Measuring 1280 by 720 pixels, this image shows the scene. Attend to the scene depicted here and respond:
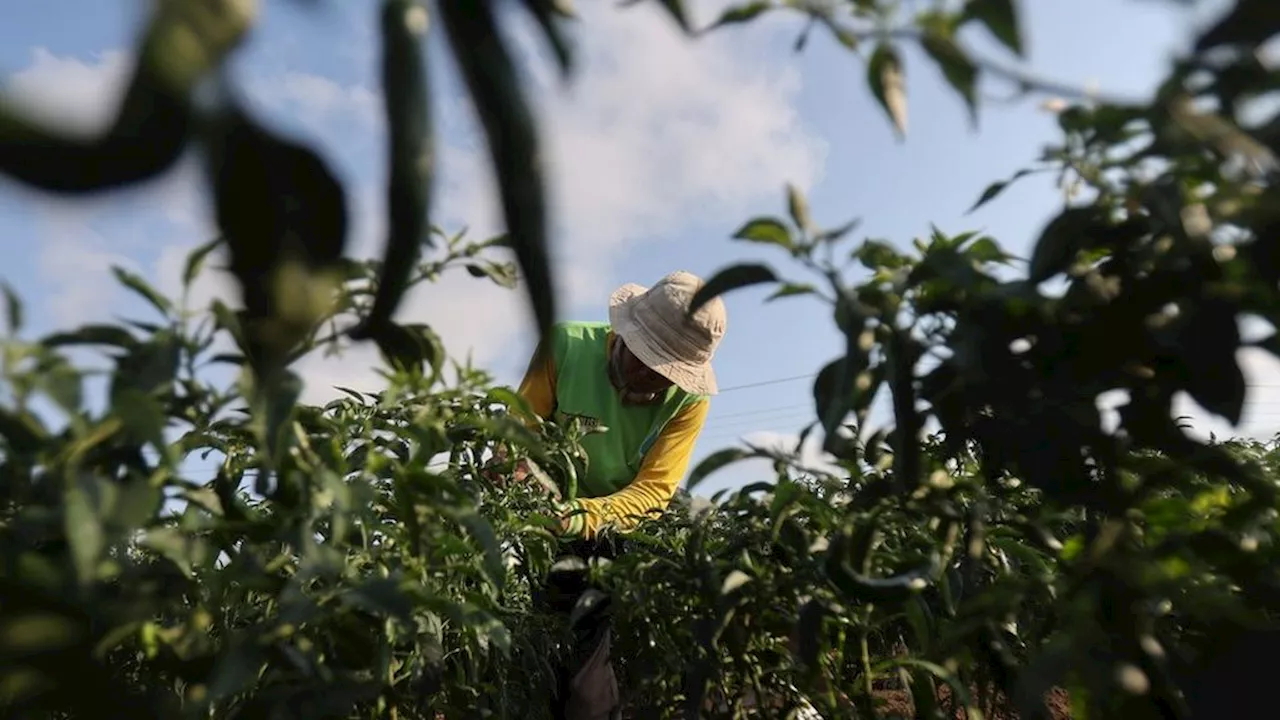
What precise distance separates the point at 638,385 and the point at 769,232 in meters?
1.26

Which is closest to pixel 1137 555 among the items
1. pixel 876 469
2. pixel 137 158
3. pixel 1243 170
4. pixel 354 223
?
pixel 1243 170

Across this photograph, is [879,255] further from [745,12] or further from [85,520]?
[85,520]

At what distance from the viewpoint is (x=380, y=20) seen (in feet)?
1.89

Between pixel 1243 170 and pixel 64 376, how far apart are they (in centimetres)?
74

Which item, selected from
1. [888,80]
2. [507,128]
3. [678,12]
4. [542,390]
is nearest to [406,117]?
[507,128]

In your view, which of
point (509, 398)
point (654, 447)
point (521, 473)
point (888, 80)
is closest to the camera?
point (888, 80)

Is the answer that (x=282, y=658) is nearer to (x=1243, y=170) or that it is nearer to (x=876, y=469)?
(x=876, y=469)

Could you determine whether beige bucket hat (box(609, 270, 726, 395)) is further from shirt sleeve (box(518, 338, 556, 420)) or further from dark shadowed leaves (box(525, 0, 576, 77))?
dark shadowed leaves (box(525, 0, 576, 77))

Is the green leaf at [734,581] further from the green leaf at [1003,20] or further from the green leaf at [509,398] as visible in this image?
the green leaf at [1003,20]

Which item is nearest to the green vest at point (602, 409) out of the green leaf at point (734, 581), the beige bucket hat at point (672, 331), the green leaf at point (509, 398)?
the beige bucket hat at point (672, 331)

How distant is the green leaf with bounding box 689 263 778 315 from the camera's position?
788mm

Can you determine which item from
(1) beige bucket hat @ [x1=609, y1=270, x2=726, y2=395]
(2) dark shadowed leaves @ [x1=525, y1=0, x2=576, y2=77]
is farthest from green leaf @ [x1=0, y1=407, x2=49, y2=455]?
(1) beige bucket hat @ [x1=609, y1=270, x2=726, y2=395]

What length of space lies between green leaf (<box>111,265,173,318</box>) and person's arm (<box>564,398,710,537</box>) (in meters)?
0.72

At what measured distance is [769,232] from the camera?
78 centimetres
